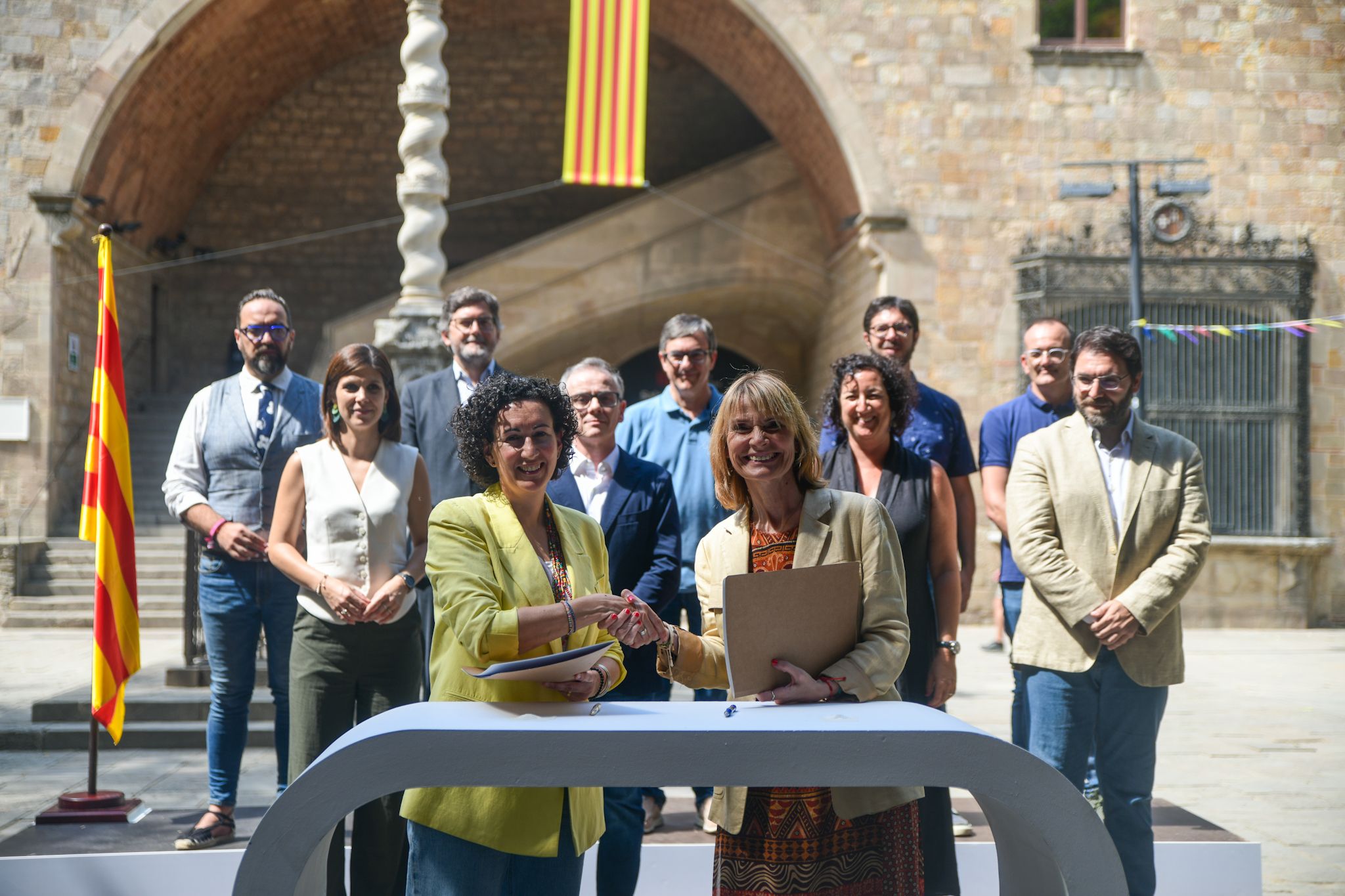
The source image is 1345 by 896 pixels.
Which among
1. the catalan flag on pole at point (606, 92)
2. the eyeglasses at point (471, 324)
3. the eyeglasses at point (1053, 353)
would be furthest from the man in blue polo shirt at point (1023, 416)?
the catalan flag on pole at point (606, 92)

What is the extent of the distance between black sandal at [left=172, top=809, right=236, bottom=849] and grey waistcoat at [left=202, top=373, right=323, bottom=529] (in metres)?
1.01

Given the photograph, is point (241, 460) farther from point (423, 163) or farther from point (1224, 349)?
point (1224, 349)

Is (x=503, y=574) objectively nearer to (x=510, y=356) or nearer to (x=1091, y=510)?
(x=1091, y=510)

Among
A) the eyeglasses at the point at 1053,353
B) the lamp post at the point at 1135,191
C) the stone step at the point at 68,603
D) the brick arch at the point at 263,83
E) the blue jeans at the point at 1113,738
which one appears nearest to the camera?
the blue jeans at the point at 1113,738

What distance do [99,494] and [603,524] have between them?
225 centimetres

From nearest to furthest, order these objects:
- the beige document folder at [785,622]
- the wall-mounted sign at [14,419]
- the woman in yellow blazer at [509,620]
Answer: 1. the beige document folder at [785,622]
2. the woman in yellow blazer at [509,620]
3. the wall-mounted sign at [14,419]

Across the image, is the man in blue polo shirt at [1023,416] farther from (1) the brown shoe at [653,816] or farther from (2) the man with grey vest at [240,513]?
(2) the man with grey vest at [240,513]

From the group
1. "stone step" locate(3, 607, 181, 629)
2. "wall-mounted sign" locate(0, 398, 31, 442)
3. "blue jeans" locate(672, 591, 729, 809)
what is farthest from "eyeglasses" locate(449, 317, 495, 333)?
"wall-mounted sign" locate(0, 398, 31, 442)

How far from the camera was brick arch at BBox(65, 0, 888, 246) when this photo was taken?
1217 cm

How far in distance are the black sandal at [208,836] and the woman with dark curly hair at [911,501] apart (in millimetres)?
2368

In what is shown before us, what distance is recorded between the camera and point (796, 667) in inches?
88.7

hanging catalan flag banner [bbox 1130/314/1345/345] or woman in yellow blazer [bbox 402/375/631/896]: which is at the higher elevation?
hanging catalan flag banner [bbox 1130/314/1345/345]

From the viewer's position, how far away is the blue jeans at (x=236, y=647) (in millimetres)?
4191

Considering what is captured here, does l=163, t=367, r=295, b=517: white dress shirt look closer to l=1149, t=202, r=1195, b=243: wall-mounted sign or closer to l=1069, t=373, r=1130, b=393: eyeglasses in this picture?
l=1069, t=373, r=1130, b=393: eyeglasses
